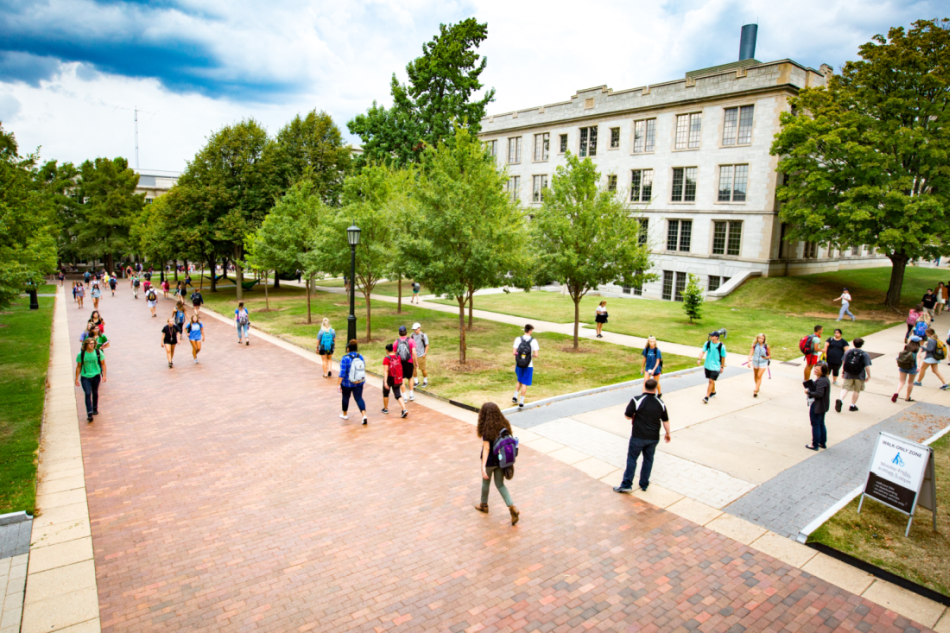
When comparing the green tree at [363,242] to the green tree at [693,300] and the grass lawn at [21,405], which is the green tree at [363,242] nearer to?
the grass lawn at [21,405]

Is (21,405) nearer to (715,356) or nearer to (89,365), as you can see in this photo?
(89,365)

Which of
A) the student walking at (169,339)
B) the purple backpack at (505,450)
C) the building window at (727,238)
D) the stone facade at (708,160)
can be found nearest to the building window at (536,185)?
the stone facade at (708,160)

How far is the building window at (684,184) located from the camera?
1444 inches

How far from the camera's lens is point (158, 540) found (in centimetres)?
666

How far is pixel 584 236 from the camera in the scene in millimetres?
17625

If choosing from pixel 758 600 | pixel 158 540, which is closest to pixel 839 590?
pixel 758 600

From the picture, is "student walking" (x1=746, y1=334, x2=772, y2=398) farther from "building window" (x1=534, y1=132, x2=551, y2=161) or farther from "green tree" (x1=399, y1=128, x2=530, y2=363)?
"building window" (x1=534, y1=132, x2=551, y2=161)

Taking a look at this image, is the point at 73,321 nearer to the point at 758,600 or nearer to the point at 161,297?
the point at 161,297

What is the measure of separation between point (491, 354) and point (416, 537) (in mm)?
11669

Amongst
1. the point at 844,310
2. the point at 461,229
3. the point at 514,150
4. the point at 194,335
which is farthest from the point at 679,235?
the point at 194,335

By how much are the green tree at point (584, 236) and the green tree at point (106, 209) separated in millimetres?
57156

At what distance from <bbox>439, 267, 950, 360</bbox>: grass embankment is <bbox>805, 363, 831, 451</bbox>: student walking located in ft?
31.9

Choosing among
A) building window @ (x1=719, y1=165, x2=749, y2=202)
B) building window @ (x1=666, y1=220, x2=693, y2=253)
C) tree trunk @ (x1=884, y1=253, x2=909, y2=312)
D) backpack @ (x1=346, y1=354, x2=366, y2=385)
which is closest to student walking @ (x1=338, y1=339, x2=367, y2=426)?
backpack @ (x1=346, y1=354, x2=366, y2=385)

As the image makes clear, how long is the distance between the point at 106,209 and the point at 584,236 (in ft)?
203
